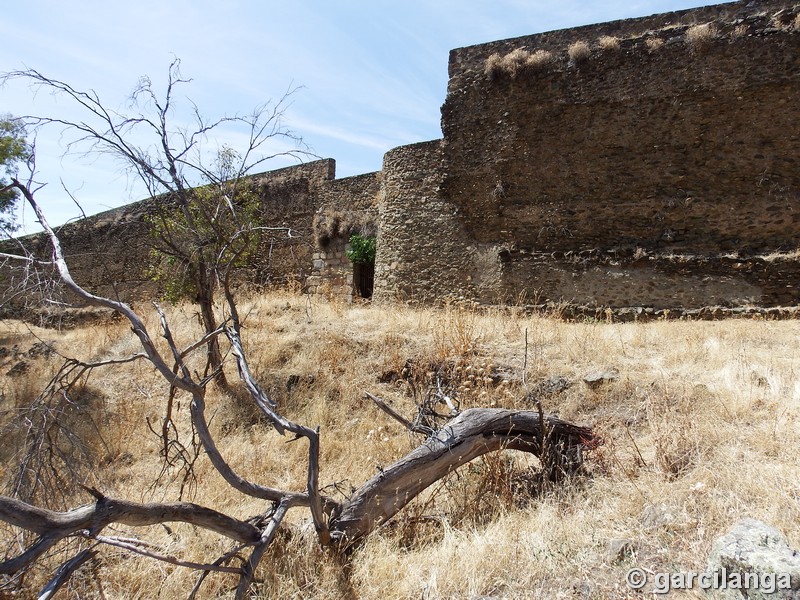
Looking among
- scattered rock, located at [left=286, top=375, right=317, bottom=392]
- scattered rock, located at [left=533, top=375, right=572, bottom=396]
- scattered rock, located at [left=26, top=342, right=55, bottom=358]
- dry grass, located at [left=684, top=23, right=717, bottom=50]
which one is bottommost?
scattered rock, located at [left=26, top=342, right=55, bottom=358]

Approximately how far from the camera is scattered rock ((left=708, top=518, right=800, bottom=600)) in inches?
95.6

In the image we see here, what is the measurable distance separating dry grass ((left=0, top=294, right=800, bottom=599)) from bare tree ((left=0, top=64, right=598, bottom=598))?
211 mm

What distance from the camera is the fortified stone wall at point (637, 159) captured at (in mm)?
9422

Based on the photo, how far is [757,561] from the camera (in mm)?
2533

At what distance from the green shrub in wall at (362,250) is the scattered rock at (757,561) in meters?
12.3

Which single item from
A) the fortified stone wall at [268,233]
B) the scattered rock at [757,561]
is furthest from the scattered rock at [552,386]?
the fortified stone wall at [268,233]

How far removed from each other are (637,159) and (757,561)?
9074 mm

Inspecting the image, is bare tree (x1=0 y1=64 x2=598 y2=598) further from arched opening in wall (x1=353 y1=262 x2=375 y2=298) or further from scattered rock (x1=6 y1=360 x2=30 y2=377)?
arched opening in wall (x1=353 y1=262 x2=375 y2=298)

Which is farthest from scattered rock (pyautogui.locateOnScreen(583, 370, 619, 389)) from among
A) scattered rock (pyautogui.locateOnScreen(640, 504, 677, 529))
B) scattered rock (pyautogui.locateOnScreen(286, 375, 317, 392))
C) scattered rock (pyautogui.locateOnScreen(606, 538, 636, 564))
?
scattered rock (pyautogui.locateOnScreen(286, 375, 317, 392))

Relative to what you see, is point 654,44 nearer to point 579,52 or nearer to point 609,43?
point 609,43

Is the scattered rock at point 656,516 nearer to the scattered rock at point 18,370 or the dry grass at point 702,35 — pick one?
the dry grass at point 702,35

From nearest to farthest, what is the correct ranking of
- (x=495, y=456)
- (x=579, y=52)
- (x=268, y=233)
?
1. (x=495, y=456)
2. (x=579, y=52)
3. (x=268, y=233)

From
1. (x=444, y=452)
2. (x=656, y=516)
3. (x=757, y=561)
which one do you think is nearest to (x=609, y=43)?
(x=444, y=452)

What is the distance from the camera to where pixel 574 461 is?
458cm
